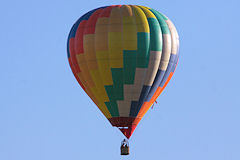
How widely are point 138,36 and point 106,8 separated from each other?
9.66 ft

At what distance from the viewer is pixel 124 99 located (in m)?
104

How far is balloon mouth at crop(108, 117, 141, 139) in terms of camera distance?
343 ft

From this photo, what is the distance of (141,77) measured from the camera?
104 m

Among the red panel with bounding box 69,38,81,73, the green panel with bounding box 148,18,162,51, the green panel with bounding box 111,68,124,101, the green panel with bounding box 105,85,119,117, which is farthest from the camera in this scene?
the red panel with bounding box 69,38,81,73

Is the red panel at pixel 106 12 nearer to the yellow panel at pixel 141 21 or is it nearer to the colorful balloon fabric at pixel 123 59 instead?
the colorful balloon fabric at pixel 123 59

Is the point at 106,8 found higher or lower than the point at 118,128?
higher

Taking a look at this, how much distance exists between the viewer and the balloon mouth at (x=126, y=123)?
104500 millimetres

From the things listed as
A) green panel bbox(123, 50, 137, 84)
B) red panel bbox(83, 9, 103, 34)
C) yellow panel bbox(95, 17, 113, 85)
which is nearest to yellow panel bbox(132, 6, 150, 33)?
green panel bbox(123, 50, 137, 84)

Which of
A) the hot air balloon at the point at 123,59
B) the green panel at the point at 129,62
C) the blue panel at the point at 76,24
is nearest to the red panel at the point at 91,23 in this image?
the hot air balloon at the point at 123,59

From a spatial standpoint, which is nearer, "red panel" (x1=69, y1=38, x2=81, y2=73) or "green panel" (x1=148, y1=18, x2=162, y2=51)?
"green panel" (x1=148, y1=18, x2=162, y2=51)

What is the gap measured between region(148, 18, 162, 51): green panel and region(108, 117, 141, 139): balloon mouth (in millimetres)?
4483

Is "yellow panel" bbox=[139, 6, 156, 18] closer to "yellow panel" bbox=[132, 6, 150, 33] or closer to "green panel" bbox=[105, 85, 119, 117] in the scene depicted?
"yellow panel" bbox=[132, 6, 150, 33]

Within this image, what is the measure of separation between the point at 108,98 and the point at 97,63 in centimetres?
224

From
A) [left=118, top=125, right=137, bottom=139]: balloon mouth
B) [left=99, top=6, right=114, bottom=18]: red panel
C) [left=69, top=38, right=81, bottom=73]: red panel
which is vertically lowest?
[left=118, top=125, right=137, bottom=139]: balloon mouth
